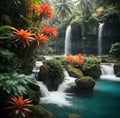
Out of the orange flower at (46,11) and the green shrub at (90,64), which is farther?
the green shrub at (90,64)

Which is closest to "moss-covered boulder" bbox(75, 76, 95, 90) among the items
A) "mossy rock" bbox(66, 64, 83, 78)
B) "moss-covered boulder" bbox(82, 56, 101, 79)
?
"mossy rock" bbox(66, 64, 83, 78)

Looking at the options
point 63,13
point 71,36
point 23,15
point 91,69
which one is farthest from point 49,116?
point 63,13

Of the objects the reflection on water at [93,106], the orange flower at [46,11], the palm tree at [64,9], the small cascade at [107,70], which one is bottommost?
the reflection on water at [93,106]

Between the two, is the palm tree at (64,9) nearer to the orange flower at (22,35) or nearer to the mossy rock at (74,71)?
the mossy rock at (74,71)

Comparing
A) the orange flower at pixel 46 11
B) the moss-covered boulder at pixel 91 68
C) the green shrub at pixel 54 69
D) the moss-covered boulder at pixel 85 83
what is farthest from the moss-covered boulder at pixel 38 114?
the moss-covered boulder at pixel 91 68

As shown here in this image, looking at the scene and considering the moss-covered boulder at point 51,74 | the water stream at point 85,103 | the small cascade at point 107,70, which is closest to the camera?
the water stream at point 85,103

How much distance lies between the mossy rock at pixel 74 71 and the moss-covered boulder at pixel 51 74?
9.11 ft

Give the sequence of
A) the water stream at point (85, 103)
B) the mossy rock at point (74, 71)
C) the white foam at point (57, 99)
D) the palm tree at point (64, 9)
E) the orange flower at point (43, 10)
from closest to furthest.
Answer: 1. the orange flower at point (43, 10)
2. the water stream at point (85, 103)
3. the white foam at point (57, 99)
4. the mossy rock at point (74, 71)
5. the palm tree at point (64, 9)

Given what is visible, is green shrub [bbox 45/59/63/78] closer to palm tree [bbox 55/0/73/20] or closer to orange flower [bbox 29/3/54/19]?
orange flower [bbox 29/3/54/19]

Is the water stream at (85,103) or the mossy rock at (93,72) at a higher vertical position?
the mossy rock at (93,72)

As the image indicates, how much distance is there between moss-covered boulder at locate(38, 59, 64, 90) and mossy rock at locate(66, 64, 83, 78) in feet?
9.11

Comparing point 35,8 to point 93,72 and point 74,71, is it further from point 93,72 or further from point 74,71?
point 93,72

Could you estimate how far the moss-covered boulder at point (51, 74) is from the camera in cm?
1189

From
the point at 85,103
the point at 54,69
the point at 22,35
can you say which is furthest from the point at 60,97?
the point at 22,35
